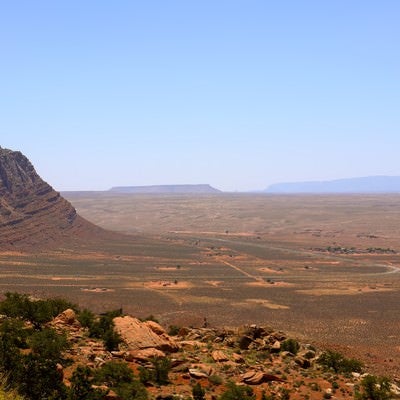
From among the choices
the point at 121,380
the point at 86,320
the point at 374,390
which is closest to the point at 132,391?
the point at 121,380

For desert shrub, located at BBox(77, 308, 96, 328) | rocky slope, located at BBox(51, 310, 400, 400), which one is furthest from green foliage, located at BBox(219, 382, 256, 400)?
desert shrub, located at BBox(77, 308, 96, 328)

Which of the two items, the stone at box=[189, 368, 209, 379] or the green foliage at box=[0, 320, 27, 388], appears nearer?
the green foliage at box=[0, 320, 27, 388]

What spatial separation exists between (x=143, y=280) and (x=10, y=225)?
43.4 m

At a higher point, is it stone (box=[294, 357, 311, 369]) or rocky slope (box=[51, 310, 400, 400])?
rocky slope (box=[51, 310, 400, 400])

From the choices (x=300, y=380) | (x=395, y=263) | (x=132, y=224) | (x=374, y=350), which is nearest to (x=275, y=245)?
(x=395, y=263)

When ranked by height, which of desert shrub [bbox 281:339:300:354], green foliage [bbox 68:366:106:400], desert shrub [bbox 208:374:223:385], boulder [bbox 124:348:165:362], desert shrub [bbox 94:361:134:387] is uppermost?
green foliage [bbox 68:366:106:400]

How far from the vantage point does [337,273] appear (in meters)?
81.4

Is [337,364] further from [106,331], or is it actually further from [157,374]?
[106,331]

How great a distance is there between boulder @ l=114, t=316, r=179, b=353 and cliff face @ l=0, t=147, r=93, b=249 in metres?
77.9

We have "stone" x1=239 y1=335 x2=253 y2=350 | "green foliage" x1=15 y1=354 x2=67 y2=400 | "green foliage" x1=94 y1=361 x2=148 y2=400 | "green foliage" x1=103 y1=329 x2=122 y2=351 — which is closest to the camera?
"green foliage" x1=15 y1=354 x2=67 y2=400

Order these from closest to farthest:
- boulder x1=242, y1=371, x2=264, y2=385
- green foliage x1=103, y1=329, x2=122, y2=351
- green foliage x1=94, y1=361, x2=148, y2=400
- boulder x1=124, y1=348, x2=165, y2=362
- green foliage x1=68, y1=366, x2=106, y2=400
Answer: green foliage x1=68, y1=366, x2=106, y2=400
green foliage x1=94, y1=361, x2=148, y2=400
boulder x1=242, y1=371, x2=264, y2=385
boulder x1=124, y1=348, x2=165, y2=362
green foliage x1=103, y1=329, x2=122, y2=351

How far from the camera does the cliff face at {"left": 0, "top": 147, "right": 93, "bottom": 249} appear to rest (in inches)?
3947

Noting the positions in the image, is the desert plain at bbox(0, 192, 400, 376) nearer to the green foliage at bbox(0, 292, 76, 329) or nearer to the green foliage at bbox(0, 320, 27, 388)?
the green foliage at bbox(0, 292, 76, 329)

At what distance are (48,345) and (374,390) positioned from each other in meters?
13.4
